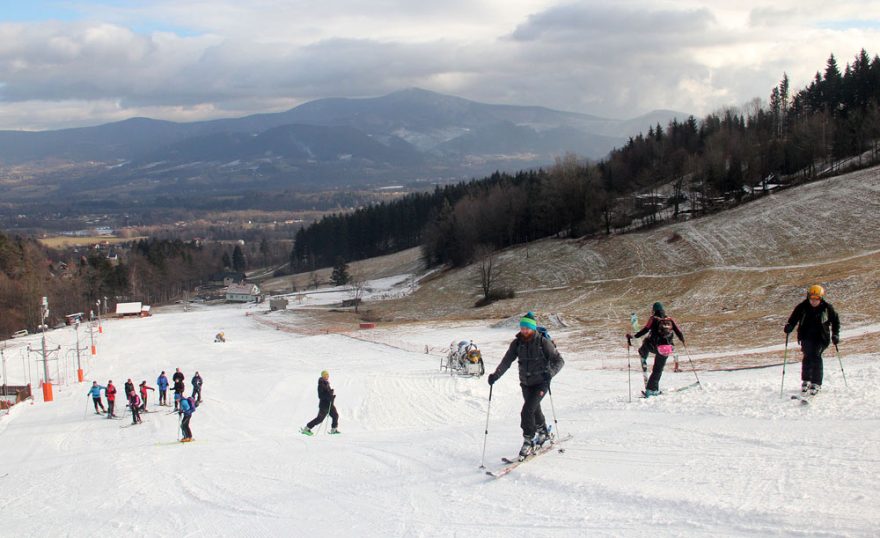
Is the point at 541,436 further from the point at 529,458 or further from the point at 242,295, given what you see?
the point at 242,295

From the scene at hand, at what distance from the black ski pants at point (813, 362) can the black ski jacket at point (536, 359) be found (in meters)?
5.78

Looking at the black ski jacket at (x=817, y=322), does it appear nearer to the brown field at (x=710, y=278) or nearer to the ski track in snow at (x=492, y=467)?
the ski track in snow at (x=492, y=467)

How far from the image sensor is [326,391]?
1847cm

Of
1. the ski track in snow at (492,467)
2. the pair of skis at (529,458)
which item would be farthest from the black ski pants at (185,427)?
the pair of skis at (529,458)

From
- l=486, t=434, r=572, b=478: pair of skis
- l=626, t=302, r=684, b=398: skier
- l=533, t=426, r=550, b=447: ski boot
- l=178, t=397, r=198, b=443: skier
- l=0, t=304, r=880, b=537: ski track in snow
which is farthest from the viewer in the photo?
l=178, t=397, r=198, b=443: skier

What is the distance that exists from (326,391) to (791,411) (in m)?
11.6

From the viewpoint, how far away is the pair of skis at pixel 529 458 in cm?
1022

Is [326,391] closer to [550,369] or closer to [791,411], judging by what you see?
[550,369]

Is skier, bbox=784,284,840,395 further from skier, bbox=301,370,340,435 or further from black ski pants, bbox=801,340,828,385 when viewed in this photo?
skier, bbox=301,370,340,435

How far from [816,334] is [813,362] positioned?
0.55 metres

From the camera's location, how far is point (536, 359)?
34.8ft

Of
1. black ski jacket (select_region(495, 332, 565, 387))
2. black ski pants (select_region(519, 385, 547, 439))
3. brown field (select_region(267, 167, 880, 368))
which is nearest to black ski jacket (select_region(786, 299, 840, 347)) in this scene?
black ski jacket (select_region(495, 332, 565, 387))

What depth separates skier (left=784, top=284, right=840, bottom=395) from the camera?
42.2 ft

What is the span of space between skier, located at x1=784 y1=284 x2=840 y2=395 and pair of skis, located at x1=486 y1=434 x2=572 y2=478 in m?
5.07
